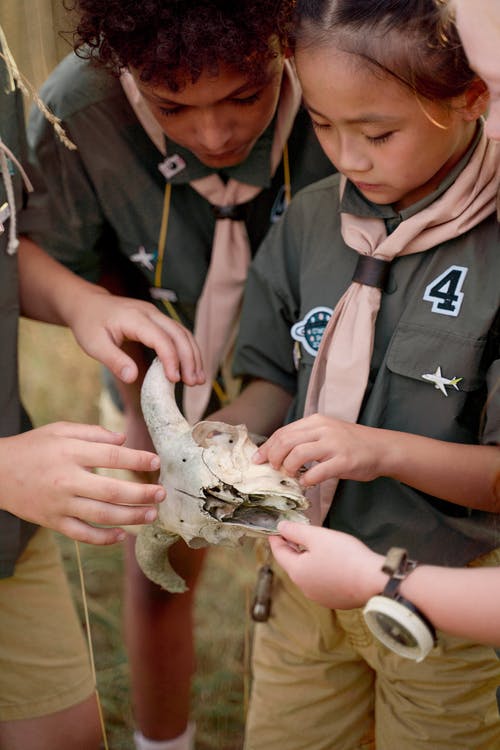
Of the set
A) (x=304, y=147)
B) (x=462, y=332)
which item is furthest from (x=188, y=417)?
(x=462, y=332)

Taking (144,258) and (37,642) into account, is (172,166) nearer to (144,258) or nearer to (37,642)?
(144,258)

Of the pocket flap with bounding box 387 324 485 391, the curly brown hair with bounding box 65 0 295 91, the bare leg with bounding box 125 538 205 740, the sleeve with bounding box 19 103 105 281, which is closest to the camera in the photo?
the pocket flap with bounding box 387 324 485 391

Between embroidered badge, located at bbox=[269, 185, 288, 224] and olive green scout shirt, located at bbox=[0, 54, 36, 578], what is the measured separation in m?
0.51

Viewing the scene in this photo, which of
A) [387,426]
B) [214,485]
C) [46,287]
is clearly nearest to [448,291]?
[387,426]

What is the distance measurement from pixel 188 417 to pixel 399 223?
739mm

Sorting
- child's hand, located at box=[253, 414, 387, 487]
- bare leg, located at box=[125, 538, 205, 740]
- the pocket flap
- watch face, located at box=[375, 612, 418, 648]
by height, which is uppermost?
the pocket flap

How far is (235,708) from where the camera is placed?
260cm

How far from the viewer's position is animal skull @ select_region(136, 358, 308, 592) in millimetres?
1490

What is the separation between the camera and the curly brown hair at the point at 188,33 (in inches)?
65.2

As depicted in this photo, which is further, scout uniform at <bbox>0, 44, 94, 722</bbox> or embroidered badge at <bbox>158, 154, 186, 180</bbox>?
embroidered badge at <bbox>158, 154, 186, 180</bbox>

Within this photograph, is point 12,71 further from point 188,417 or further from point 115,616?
point 115,616

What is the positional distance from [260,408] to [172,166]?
0.53 meters

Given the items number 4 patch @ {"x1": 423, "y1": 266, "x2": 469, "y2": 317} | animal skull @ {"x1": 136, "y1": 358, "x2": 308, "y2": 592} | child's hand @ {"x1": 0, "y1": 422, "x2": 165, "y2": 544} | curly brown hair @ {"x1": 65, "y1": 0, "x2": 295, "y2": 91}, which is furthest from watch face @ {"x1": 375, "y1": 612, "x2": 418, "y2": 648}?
curly brown hair @ {"x1": 65, "y1": 0, "x2": 295, "y2": 91}

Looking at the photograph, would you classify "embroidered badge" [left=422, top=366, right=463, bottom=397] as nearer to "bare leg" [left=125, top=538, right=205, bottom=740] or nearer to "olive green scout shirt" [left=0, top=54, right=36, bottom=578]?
"olive green scout shirt" [left=0, top=54, right=36, bottom=578]
